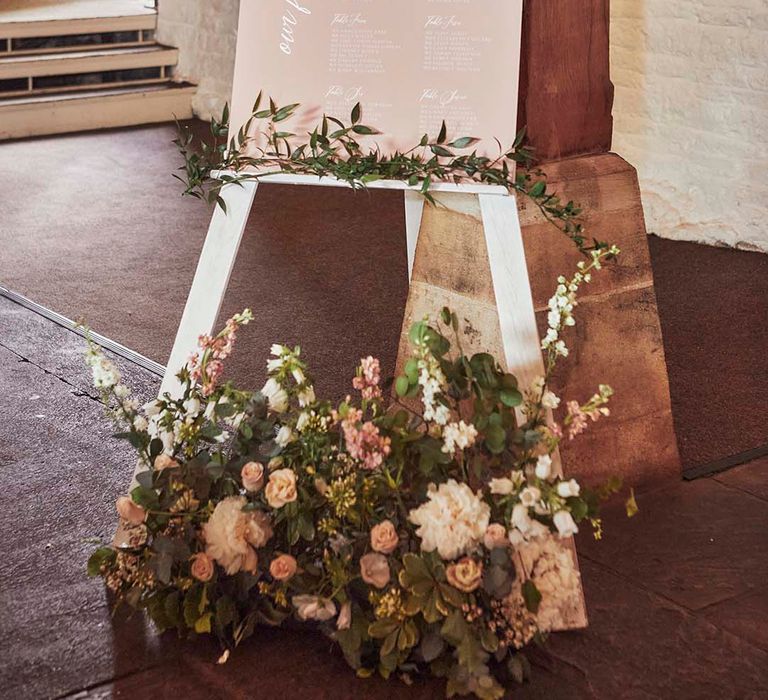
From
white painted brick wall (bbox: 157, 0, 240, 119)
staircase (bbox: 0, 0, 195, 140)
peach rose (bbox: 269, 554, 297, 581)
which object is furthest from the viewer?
white painted brick wall (bbox: 157, 0, 240, 119)

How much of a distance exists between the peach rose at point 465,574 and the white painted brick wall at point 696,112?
10.2 ft

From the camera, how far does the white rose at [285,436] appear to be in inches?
77.3

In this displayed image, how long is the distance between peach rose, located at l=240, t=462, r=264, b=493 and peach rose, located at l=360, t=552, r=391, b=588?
215 millimetres

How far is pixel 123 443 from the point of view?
9.06 feet

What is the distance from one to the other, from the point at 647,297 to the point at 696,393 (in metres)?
0.68

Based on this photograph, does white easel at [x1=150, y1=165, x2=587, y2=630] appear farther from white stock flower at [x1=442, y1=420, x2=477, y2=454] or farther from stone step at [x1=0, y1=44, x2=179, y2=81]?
stone step at [x1=0, y1=44, x2=179, y2=81]

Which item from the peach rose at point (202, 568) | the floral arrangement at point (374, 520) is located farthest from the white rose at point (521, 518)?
the peach rose at point (202, 568)

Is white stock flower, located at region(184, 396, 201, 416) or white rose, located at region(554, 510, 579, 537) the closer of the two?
white rose, located at region(554, 510, 579, 537)

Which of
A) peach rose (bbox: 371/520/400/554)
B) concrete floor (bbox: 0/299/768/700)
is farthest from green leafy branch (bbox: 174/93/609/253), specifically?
concrete floor (bbox: 0/299/768/700)

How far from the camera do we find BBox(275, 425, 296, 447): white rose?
196 cm

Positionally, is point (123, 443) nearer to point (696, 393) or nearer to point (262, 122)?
point (262, 122)

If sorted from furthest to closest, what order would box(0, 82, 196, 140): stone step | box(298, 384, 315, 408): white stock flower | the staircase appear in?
the staircase
box(0, 82, 196, 140): stone step
box(298, 384, 315, 408): white stock flower

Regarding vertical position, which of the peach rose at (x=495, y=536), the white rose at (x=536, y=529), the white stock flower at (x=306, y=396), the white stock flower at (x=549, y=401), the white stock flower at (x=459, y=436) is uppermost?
the white stock flower at (x=549, y=401)

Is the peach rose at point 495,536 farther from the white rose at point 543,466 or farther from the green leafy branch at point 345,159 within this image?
the green leafy branch at point 345,159
